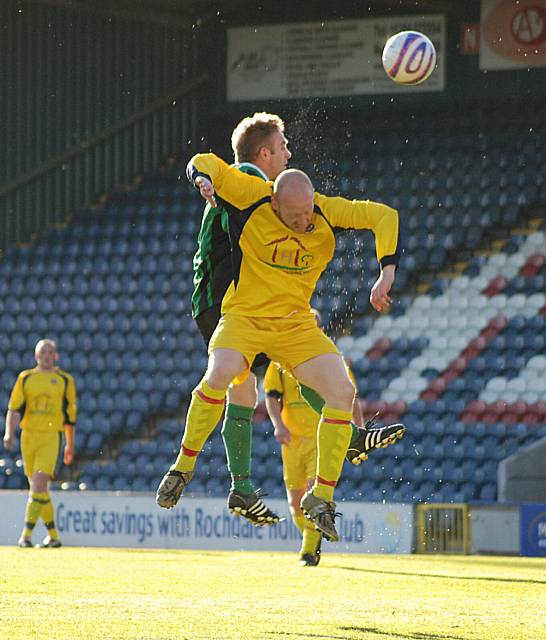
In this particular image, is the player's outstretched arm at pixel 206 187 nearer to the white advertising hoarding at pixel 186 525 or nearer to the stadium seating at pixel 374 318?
the white advertising hoarding at pixel 186 525

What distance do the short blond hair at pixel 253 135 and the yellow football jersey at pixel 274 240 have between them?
1.49 feet

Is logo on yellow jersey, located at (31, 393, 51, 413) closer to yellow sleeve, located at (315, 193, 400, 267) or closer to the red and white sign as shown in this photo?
the red and white sign

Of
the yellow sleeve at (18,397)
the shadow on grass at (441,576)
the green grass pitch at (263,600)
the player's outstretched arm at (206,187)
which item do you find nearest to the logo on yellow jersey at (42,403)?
the yellow sleeve at (18,397)

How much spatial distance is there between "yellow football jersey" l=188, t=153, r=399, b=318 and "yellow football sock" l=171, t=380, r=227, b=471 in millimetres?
405

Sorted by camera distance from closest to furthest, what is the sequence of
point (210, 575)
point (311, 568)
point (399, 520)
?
1. point (210, 575)
2. point (311, 568)
3. point (399, 520)

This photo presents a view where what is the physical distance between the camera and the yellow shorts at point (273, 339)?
610 centimetres

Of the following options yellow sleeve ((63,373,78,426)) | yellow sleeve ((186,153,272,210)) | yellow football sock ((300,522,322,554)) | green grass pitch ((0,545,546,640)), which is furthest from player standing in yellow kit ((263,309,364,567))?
yellow sleeve ((186,153,272,210))

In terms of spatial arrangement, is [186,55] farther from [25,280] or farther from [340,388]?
[340,388]

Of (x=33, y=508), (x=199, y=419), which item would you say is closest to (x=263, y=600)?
(x=199, y=419)

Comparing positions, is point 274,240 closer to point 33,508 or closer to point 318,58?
point 33,508

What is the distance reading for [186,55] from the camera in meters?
17.6

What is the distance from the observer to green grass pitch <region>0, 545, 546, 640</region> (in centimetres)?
510

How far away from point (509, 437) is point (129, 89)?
6.98 m

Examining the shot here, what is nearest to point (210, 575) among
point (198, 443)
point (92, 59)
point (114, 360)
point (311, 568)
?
point (311, 568)
